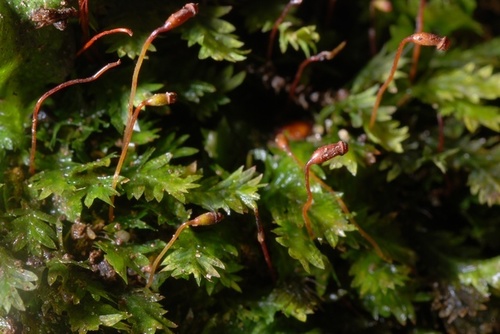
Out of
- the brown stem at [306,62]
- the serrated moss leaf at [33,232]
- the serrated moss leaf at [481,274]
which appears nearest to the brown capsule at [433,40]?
the brown stem at [306,62]

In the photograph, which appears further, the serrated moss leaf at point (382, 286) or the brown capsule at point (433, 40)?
the serrated moss leaf at point (382, 286)

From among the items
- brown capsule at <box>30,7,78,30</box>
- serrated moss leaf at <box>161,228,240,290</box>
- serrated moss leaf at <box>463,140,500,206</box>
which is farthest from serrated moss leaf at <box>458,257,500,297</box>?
brown capsule at <box>30,7,78,30</box>

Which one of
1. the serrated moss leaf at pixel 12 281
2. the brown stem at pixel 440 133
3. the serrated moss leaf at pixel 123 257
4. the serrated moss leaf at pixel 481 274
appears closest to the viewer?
the serrated moss leaf at pixel 12 281

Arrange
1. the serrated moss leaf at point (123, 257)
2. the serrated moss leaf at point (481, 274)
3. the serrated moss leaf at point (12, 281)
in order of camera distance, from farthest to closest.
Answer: the serrated moss leaf at point (481, 274)
the serrated moss leaf at point (123, 257)
the serrated moss leaf at point (12, 281)

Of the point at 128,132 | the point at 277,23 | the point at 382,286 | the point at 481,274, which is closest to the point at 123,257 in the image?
the point at 128,132

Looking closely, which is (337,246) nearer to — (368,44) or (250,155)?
(250,155)

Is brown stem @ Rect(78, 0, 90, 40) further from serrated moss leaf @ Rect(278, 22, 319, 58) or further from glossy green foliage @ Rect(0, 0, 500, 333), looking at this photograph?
serrated moss leaf @ Rect(278, 22, 319, 58)

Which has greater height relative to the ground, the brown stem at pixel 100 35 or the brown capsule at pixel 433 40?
the brown stem at pixel 100 35

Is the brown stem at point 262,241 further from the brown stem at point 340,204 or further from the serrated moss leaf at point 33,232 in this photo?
the serrated moss leaf at point 33,232

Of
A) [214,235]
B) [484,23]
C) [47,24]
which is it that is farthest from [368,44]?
[47,24]
